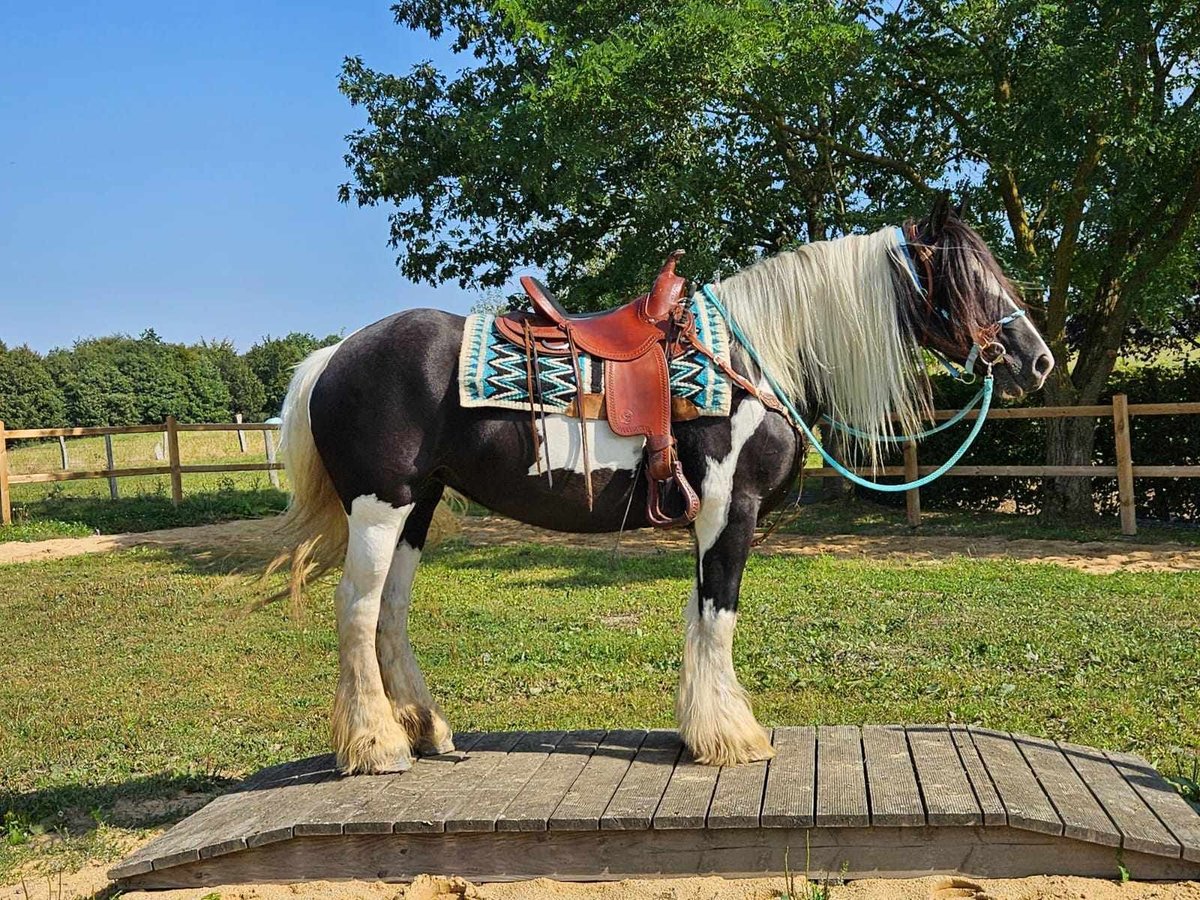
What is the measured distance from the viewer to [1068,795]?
342 cm

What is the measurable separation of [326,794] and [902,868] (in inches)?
80.0

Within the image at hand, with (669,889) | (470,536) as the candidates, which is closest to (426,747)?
(669,889)

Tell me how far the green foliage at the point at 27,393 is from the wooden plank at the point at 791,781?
3690 cm

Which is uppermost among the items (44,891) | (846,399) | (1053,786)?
(846,399)

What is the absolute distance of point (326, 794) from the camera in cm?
375

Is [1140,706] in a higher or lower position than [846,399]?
lower

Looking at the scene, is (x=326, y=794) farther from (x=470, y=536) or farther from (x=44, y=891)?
(x=470, y=536)

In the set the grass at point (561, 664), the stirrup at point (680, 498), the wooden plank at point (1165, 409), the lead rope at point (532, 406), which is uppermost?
the lead rope at point (532, 406)

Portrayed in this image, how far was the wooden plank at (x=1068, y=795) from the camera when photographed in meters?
3.13

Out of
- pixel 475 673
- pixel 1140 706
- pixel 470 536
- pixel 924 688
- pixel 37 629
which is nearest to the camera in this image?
pixel 1140 706

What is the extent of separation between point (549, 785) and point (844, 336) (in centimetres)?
199

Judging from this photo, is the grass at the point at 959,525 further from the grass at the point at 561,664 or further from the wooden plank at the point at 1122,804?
the wooden plank at the point at 1122,804

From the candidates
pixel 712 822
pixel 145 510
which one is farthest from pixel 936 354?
pixel 145 510

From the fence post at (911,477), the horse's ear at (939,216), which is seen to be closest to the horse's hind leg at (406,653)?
the horse's ear at (939,216)
